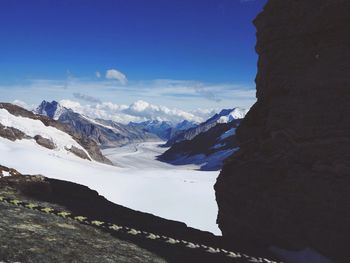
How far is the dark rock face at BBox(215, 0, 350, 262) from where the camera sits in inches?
655

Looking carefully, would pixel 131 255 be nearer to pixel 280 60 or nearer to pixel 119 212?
pixel 119 212

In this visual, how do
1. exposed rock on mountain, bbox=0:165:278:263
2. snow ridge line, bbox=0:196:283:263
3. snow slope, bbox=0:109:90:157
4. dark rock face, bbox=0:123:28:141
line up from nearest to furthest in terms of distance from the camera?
1. exposed rock on mountain, bbox=0:165:278:263
2. snow ridge line, bbox=0:196:283:263
3. dark rock face, bbox=0:123:28:141
4. snow slope, bbox=0:109:90:157

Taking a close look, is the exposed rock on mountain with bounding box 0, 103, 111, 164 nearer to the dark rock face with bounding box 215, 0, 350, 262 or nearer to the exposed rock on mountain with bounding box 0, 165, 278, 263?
the exposed rock on mountain with bounding box 0, 165, 278, 263

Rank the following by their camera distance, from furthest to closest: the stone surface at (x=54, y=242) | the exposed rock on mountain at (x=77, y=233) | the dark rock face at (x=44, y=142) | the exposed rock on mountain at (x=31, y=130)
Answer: the dark rock face at (x=44, y=142) → the exposed rock on mountain at (x=31, y=130) → the exposed rock on mountain at (x=77, y=233) → the stone surface at (x=54, y=242)

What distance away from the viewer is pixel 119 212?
752 inches

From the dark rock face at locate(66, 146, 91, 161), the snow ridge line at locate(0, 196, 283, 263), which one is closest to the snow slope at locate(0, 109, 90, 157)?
the dark rock face at locate(66, 146, 91, 161)

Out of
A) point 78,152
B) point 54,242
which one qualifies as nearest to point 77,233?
point 54,242

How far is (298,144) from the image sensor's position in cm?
1817

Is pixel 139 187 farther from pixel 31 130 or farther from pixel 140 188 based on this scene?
pixel 31 130

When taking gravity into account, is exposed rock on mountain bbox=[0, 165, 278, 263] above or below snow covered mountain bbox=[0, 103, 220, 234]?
above

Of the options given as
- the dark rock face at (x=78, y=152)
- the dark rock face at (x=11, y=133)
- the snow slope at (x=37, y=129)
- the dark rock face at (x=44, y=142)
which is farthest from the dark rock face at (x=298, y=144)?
the dark rock face at (x=78, y=152)

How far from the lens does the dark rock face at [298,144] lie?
54.6ft

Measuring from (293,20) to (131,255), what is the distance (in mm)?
13298

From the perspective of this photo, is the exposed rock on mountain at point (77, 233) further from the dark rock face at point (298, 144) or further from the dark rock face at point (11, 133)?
the dark rock face at point (11, 133)
